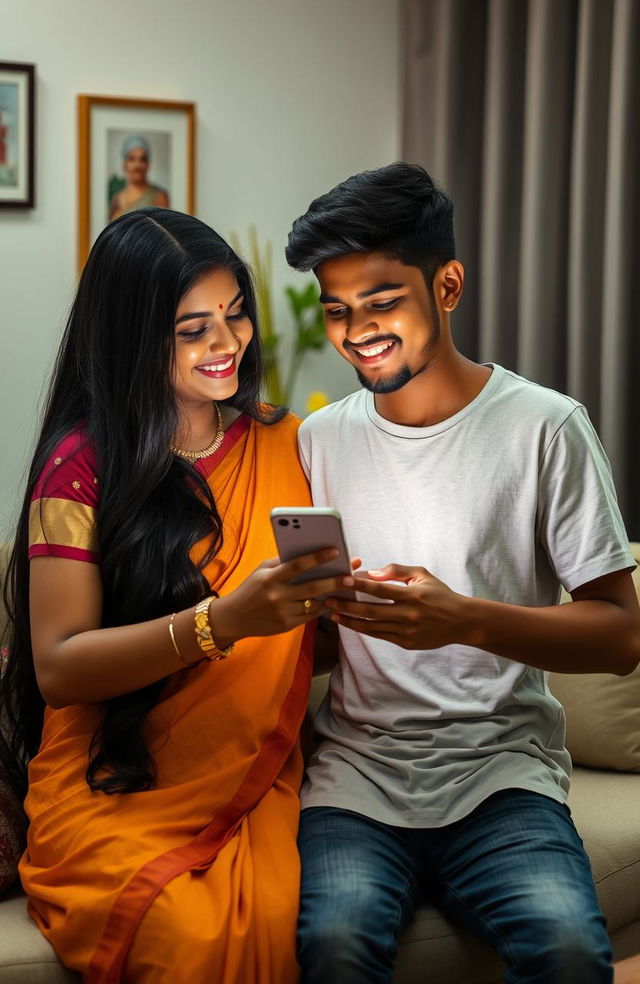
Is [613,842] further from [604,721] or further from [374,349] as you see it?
[374,349]

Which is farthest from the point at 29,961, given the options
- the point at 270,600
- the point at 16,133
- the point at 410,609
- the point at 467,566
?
the point at 16,133

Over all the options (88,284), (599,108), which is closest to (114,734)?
(88,284)

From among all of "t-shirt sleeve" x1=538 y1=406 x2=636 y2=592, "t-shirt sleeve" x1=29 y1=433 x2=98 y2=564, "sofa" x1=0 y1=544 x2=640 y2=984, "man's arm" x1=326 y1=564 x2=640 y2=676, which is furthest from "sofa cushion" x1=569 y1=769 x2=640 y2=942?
"t-shirt sleeve" x1=29 y1=433 x2=98 y2=564

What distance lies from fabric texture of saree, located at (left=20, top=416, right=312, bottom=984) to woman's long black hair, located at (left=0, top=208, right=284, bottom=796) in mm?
33

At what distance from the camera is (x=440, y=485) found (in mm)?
1669

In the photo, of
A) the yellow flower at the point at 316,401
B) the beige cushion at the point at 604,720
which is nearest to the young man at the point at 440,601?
the beige cushion at the point at 604,720

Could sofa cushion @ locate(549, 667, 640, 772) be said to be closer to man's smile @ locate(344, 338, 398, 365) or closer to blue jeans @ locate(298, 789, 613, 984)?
blue jeans @ locate(298, 789, 613, 984)

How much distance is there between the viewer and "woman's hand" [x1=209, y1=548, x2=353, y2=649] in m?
1.42

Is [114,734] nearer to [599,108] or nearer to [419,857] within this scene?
[419,857]

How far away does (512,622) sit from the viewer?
1509 millimetres

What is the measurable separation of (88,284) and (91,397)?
6.9 inches

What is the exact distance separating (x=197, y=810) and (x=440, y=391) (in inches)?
27.1

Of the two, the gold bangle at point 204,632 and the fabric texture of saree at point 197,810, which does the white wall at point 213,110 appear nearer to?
the fabric texture of saree at point 197,810

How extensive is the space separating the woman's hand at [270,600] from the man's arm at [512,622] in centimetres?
5
